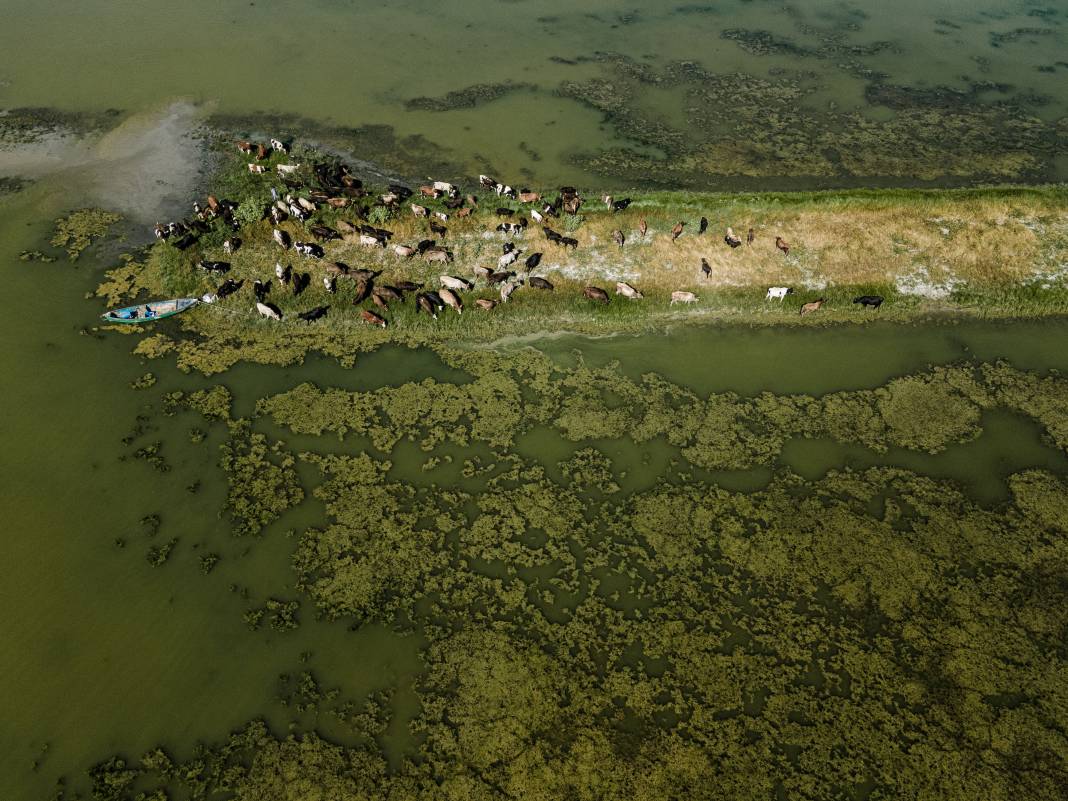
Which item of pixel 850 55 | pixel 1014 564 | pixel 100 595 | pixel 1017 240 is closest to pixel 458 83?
pixel 850 55

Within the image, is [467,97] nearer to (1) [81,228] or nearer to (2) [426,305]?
(2) [426,305]

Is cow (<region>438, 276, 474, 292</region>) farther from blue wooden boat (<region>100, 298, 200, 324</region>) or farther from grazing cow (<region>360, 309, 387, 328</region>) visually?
blue wooden boat (<region>100, 298, 200, 324</region>)

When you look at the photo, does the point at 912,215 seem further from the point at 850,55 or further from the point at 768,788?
the point at 768,788

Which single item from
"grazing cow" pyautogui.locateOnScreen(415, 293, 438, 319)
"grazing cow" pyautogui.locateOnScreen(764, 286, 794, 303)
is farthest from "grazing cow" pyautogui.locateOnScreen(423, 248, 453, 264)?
"grazing cow" pyautogui.locateOnScreen(764, 286, 794, 303)

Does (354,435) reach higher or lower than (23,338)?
lower

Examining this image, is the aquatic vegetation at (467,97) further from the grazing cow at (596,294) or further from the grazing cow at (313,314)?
the grazing cow at (596,294)

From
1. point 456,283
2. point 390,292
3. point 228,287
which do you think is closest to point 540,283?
point 456,283
